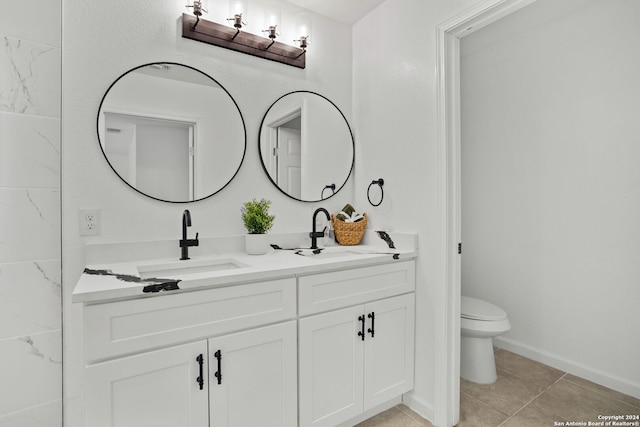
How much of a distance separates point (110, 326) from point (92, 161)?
847 mm

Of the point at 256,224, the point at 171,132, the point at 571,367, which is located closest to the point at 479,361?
the point at 571,367

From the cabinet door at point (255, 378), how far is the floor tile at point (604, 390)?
1.93 metres

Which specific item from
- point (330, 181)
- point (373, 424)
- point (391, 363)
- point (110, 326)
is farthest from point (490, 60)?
point (110, 326)

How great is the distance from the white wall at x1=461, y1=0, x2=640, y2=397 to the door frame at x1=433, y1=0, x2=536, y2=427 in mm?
1085

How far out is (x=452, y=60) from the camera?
178 cm

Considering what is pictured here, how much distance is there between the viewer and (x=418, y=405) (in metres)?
1.87

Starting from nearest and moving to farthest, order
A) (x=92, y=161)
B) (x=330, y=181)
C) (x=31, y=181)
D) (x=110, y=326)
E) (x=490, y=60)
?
(x=110, y=326), (x=31, y=181), (x=92, y=161), (x=330, y=181), (x=490, y=60)

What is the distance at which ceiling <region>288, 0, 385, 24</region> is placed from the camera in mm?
2107

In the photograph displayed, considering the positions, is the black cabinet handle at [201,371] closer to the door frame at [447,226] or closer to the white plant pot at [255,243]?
the white plant pot at [255,243]

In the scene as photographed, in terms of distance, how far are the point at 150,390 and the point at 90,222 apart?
0.83 metres

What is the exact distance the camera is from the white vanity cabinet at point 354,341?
1520 millimetres

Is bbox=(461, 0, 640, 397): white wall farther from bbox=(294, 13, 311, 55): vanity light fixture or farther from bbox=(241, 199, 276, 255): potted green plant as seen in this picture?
bbox=(241, 199, 276, 255): potted green plant

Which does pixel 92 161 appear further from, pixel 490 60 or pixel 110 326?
pixel 490 60

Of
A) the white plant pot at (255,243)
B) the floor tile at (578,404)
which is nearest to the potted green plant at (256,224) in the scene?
the white plant pot at (255,243)
